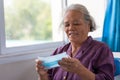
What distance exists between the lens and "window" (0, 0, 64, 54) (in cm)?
199

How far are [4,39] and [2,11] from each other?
23cm

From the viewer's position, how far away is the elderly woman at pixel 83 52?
1.54 meters

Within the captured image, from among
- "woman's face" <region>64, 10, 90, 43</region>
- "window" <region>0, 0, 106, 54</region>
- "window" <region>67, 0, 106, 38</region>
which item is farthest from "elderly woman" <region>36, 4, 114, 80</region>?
"window" <region>67, 0, 106, 38</region>

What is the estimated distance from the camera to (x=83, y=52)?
1642 mm

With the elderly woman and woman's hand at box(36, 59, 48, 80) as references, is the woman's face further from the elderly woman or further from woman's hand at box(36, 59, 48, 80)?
woman's hand at box(36, 59, 48, 80)

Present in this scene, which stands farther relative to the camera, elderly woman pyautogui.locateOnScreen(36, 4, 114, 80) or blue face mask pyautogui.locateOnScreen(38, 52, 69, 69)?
elderly woman pyautogui.locateOnScreen(36, 4, 114, 80)

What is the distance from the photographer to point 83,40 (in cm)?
169

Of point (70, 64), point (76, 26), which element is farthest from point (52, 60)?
point (76, 26)

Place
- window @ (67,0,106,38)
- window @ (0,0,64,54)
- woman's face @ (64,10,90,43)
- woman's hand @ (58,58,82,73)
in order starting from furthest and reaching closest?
window @ (67,0,106,38) < window @ (0,0,64,54) < woman's face @ (64,10,90,43) < woman's hand @ (58,58,82,73)

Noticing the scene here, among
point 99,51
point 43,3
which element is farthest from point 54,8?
point 99,51

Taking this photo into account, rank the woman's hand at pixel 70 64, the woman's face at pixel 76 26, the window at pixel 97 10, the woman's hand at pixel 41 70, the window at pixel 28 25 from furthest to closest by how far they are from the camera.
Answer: the window at pixel 97 10, the window at pixel 28 25, the woman's face at pixel 76 26, the woman's hand at pixel 41 70, the woman's hand at pixel 70 64

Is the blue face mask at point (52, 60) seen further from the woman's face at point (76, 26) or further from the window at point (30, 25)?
the window at point (30, 25)

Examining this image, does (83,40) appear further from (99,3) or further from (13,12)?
(99,3)

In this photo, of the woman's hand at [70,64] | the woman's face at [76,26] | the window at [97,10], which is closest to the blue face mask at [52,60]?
the woman's hand at [70,64]
